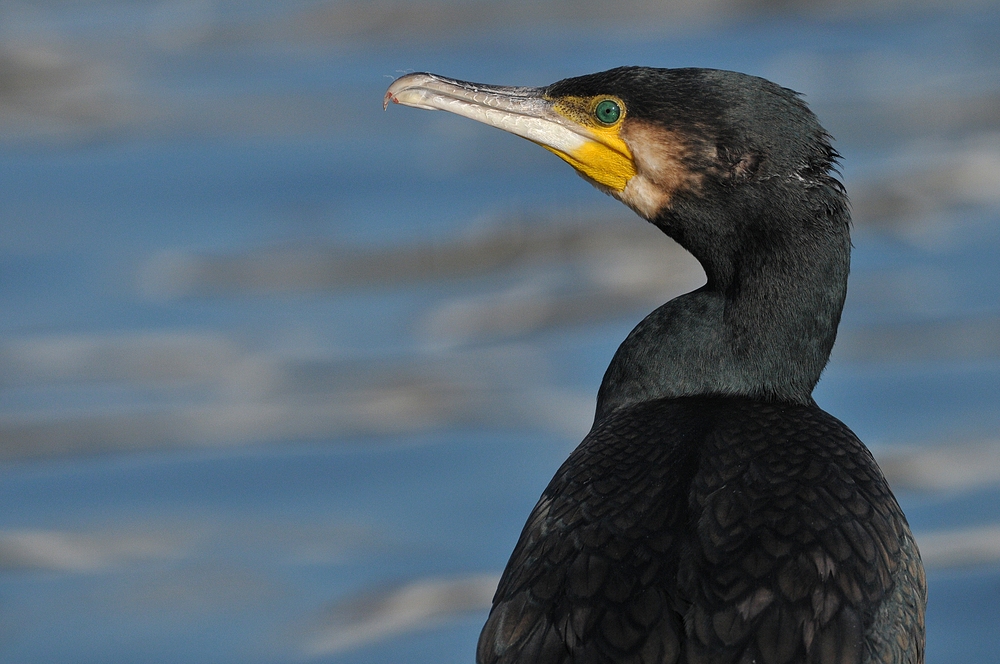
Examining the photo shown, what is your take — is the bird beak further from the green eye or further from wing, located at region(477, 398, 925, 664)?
wing, located at region(477, 398, 925, 664)

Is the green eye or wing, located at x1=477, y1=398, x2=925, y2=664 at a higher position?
the green eye

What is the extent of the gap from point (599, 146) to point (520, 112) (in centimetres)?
26

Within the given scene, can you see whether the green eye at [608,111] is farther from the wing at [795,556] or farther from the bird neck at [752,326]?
the wing at [795,556]

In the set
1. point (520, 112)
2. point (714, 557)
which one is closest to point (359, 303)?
point (520, 112)

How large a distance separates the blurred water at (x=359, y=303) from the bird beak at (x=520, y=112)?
2522 mm

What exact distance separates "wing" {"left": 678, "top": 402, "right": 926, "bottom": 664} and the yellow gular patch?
85cm

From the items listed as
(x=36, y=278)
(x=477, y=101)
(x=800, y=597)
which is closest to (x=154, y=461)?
(x=36, y=278)

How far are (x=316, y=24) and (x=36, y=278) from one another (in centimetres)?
397

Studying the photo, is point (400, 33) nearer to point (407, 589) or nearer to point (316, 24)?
point (316, 24)

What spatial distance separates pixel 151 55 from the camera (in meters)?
12.3

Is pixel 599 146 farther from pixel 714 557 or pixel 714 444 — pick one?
pixel 714 557

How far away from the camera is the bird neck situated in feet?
16.0

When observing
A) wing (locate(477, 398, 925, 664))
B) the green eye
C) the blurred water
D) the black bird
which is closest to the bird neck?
the black bird

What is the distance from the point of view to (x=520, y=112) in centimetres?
514
